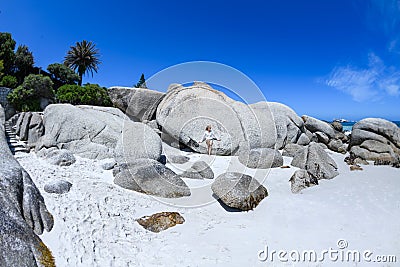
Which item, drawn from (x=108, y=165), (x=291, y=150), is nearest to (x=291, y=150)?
(x=291, y=150)

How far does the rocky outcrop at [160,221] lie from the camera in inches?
171

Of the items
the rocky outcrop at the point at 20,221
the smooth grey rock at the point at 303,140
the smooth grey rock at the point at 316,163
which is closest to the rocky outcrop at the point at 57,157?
the rocky outcrop at the point at 20,221

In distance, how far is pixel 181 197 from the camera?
→ 5.65m

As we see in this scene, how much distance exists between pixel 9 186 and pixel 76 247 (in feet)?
4.51

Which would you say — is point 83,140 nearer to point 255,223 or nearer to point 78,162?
point 78,162

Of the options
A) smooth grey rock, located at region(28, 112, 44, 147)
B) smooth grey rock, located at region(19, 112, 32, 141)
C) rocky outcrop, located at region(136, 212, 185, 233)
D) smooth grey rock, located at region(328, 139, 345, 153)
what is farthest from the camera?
smooth grey rock, located at region(328, 139, 345, 153)

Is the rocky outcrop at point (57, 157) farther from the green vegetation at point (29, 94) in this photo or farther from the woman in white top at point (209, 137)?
the green vegetation at point (29, 94)

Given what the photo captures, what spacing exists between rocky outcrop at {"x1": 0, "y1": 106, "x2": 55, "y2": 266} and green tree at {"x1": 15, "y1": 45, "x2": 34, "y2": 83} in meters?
33.2

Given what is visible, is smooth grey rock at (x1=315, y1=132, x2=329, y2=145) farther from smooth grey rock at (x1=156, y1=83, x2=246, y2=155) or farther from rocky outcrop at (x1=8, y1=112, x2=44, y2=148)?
rocky outcrop at (x1=8, y1=112, x2=44, y2=148)

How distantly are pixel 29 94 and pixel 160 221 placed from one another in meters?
23.0

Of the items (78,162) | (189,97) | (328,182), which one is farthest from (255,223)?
(189,97)

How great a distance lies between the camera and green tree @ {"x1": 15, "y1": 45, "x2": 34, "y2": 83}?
30.3 meters

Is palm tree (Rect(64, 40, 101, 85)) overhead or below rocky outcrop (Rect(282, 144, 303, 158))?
overhead

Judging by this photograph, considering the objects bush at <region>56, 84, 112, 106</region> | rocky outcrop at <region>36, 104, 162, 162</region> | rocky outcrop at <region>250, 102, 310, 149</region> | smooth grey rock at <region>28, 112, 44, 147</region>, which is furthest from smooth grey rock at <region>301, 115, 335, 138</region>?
bush at <region>56, 84, 112, 106</region>
